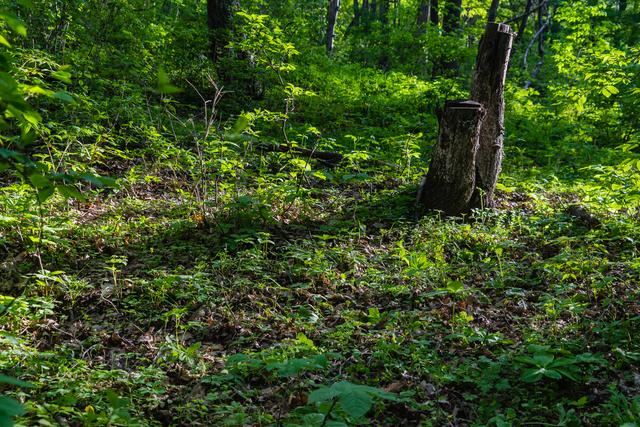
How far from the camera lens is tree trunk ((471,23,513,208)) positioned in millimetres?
5816

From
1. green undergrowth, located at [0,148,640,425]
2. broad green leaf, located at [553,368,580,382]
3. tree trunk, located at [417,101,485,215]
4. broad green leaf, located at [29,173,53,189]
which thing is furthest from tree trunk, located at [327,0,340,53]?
broad green leaf, located at [29,173,53,189]

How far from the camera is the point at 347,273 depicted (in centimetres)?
451

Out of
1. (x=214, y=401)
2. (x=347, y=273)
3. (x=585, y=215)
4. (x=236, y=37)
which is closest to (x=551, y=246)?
(x=585, y=215)

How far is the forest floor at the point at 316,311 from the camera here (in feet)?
9.01

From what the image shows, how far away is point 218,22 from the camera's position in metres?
9.94

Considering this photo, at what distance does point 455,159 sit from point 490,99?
1.03m

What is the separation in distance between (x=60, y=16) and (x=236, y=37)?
3009 mm

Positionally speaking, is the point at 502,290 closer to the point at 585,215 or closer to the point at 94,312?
the point at 585,215

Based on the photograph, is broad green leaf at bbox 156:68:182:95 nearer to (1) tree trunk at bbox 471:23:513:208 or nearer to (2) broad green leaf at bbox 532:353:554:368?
(2) broad green leaf at bbox 532:353:554:368

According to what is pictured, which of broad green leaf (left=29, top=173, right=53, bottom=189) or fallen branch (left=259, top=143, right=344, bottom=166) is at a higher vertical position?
broad green leaf (left=29, top=173, right=53, bottom=189)

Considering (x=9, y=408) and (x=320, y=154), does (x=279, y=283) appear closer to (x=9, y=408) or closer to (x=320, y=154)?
(x=9, y=408)

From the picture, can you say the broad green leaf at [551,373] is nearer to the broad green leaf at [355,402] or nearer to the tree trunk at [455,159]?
the broad green leaf at [355,402]

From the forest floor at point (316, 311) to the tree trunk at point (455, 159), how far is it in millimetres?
290

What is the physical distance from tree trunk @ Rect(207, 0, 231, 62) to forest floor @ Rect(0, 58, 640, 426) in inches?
177
